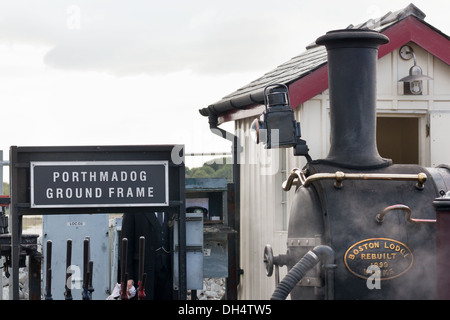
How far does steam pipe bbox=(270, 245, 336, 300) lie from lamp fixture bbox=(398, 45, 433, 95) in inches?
115

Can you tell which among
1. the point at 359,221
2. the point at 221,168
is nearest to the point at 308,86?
the point at 359,221

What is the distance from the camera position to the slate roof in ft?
30.3

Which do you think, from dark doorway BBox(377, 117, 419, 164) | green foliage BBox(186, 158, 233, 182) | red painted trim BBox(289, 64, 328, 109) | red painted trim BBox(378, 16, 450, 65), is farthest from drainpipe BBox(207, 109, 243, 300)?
red painted trim BBox(378, 16, 450, 65)

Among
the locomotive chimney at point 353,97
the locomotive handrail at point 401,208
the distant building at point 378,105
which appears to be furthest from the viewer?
the distant building at point 378,105

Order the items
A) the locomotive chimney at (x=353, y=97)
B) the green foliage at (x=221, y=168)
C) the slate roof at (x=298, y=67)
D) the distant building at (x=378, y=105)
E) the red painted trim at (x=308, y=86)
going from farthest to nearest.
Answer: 1. the green foliage at (x=221, y=168)
2. the slate roof at (x=298, y=67)
3. the distant building at (x=378, y=105)
4. the red painted trim at (x=308, y=86)
5. the locomotive chimney at (x=353, y=97)

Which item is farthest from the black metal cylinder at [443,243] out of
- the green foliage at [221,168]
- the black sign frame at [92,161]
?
the green foliage at [221,168]

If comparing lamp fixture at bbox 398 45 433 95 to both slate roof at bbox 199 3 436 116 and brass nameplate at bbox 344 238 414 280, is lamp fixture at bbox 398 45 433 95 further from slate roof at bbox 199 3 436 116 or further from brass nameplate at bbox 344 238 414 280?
brass nameplate at bbox 344 238 414 280

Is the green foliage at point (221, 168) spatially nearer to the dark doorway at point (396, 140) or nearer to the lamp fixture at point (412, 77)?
the dark doorway at point (396, 140)

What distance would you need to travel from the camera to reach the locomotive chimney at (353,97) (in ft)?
24.4

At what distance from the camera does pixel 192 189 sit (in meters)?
11.2

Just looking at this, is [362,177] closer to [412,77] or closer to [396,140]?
[412,77]

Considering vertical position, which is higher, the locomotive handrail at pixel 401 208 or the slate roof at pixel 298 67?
the slate roof at pixel 298 67

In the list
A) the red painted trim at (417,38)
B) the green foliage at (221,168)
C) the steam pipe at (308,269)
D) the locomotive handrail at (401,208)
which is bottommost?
the steam pipe at (308,269)
